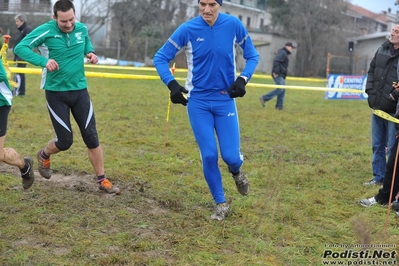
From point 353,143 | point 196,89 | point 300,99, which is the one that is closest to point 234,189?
point 196,89

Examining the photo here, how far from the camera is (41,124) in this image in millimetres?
10500

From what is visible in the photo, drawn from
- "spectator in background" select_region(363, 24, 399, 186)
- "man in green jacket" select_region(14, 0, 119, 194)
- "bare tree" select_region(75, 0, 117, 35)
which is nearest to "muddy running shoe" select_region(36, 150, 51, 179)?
"man in green jacket" select_region(14, 0, 119, 194)

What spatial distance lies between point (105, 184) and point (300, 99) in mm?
14219

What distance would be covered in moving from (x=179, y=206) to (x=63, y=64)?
196 cm

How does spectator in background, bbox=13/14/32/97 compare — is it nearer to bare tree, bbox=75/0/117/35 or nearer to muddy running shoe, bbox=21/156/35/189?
muddy running shoe, bbox=21/156/35/189

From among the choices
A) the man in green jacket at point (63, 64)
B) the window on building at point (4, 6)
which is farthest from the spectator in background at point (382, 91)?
the window on building at point (4, 6)

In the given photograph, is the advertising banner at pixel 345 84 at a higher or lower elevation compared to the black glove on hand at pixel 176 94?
lower

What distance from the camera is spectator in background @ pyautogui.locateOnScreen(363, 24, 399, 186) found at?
6.57m

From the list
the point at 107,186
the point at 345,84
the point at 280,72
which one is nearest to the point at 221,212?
the point at 107,186

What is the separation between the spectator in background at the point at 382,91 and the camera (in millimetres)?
6574

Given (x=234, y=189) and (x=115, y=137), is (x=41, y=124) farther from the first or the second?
(x=234, y=189)

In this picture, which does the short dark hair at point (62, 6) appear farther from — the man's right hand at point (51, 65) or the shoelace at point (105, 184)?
the shoelace at point (105, 184)

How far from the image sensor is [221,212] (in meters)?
5.39

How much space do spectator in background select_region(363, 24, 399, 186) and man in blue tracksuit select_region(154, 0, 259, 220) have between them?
213 centimetres
